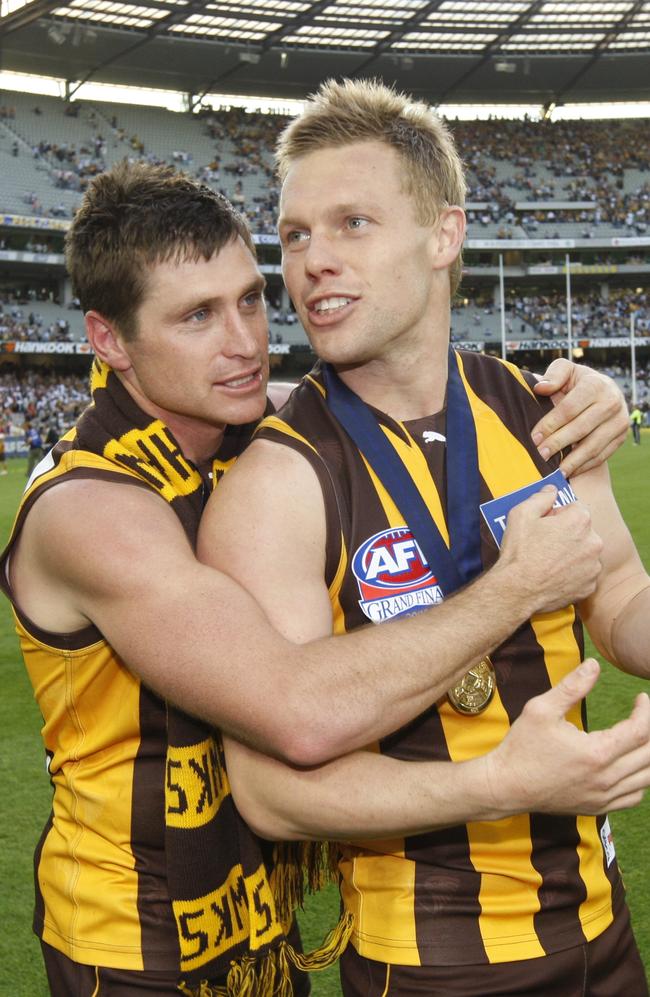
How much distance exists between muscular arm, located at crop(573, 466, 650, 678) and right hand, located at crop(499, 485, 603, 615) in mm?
352

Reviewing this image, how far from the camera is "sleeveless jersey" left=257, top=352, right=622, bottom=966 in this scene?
207cm

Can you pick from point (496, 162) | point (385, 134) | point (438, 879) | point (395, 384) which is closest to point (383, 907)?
point (438, 879)

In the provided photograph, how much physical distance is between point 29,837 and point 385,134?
3871 mm

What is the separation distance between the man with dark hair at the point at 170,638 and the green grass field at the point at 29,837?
1.53 metres

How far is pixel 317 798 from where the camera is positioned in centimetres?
188

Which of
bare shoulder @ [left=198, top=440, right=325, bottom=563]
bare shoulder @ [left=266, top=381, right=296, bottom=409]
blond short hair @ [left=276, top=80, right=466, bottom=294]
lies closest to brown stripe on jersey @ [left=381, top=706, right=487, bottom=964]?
bare shoulder @ [left=198, top=440, right=325, bottom=563]

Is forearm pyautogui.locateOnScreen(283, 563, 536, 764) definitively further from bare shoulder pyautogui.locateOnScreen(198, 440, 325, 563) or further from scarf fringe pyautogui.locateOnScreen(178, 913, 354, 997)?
scarf fringe pyautogui.locateOnScreen(178, 913, 354, 997)

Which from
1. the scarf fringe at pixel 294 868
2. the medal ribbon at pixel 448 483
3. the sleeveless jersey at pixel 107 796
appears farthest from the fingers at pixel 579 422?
the scarf fringe at pixel 294 868

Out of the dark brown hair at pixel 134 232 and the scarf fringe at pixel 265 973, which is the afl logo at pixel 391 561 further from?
the dark brown hair at pixel 134 232

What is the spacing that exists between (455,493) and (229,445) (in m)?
0.77

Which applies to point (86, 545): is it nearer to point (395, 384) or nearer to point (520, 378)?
point (395, 384)

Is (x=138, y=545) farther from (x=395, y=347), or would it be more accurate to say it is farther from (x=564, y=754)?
(x=564, y=754)

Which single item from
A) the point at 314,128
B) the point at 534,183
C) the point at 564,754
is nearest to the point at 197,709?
the point at 564,754

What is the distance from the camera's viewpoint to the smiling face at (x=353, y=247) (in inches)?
90.3
